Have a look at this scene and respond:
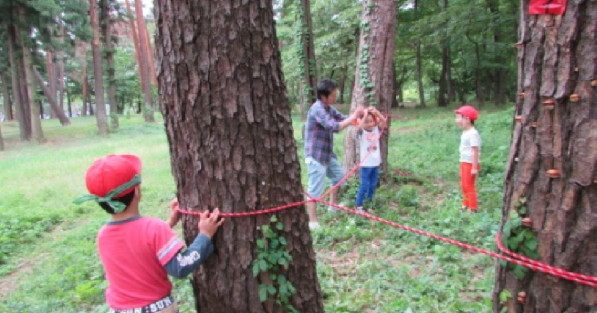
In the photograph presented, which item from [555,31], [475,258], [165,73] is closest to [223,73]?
[165,73]

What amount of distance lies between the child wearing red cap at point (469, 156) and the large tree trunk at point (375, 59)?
127 cm

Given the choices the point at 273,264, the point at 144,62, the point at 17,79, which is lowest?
the point at 273,264

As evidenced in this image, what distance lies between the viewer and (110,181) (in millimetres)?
2055

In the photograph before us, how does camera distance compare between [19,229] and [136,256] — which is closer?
[136,256]

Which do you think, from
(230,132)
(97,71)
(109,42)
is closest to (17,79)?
→ (97,71)

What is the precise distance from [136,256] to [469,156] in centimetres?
438

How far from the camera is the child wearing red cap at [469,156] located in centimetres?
513

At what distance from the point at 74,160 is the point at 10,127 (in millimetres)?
21026

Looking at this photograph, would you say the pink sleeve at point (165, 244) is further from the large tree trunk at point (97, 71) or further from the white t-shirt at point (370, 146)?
the large tree trunk at point (97, 71)

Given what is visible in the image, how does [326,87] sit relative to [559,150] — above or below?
above

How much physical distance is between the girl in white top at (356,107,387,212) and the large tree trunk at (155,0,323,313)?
308 cm

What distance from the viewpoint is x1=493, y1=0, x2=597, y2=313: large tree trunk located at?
1.56 metres

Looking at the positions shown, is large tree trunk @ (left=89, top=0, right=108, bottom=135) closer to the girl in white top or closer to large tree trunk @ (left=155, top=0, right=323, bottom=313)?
the girl in white top

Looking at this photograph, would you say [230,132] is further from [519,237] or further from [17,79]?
[17,79]
